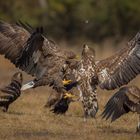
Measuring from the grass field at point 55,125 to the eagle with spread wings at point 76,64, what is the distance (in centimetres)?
50

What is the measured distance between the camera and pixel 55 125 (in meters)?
13.8

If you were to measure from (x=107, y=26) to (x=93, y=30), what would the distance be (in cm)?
86

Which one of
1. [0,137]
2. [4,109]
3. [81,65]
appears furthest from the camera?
[4,109]

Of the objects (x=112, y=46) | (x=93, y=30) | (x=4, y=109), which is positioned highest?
(x=93, y=30)

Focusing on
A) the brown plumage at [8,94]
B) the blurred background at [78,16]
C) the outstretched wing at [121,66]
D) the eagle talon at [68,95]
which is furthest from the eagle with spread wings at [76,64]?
the blurred background at [78,16]

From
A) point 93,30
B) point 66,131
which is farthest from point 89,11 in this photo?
point 66,131

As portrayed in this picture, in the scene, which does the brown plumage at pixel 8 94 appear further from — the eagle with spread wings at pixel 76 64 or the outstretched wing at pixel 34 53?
the outstretched wing at pixel 34 53

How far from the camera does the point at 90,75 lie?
1428 centimetres

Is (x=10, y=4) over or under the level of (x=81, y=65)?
over

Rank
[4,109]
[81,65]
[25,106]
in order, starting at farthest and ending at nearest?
[25,106] → [4,109] → [81,65]

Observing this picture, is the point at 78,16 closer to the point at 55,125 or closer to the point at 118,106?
the point at 55,125

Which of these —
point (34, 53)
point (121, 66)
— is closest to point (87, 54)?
point (121, 66)

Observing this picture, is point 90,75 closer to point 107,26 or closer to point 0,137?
point 0,137

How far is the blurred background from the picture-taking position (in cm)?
3912
